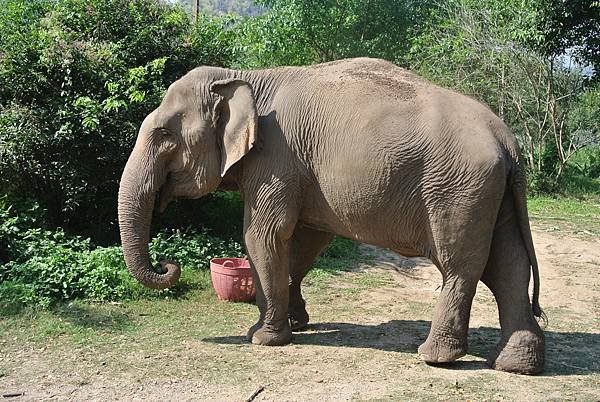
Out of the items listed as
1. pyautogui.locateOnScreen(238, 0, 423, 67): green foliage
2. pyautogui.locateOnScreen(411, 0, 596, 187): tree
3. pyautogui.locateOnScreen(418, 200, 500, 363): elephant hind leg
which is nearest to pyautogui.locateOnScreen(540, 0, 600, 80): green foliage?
pyautogui.locateOnScreen(411, 0, 596, 187): tree

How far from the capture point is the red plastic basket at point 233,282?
773 cm

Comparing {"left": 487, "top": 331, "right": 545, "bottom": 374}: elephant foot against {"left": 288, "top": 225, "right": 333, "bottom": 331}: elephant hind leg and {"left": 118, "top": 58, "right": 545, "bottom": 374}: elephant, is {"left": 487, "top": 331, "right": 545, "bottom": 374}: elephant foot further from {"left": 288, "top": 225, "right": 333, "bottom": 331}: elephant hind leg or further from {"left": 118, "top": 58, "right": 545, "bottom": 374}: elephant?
{"left": 288, "top": 225, "right": 333, "bottom": 331}: elephant hind leg

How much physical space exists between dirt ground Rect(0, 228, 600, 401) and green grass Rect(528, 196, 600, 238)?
565cm

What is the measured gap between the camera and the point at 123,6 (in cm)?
996

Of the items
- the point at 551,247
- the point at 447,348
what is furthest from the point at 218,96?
the point at 551,247

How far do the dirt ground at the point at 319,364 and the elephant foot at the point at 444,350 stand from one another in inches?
4.1

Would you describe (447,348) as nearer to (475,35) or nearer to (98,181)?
(98,181)

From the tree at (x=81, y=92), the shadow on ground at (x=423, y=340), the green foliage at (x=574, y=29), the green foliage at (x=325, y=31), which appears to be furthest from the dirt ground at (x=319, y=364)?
the green foliage at (x=325, y=31)

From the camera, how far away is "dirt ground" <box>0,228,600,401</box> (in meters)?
5.23

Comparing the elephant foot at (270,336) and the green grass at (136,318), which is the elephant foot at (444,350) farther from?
the green grass at (136,318)

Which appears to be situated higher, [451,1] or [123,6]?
[451,1]

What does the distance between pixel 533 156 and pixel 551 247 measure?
36.8 feet

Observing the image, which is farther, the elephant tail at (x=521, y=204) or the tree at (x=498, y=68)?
the tree at (x=498, y=68)

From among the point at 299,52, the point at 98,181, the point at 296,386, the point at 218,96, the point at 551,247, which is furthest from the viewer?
the point at 299,52
